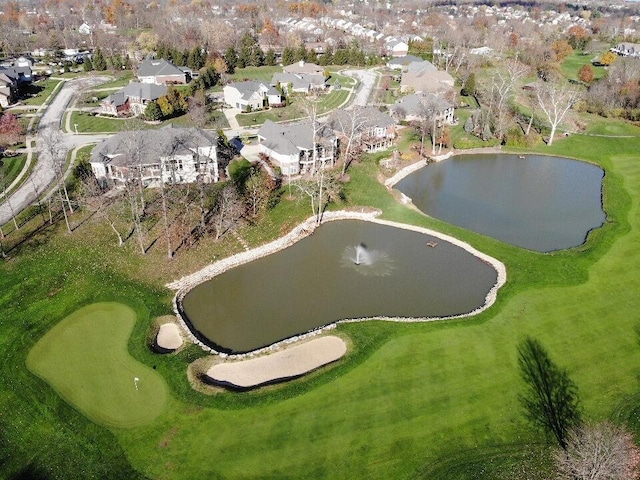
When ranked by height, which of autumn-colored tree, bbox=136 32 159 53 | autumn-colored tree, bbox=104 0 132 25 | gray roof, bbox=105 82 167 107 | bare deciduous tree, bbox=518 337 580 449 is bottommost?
bare deciduous tree, bbox=518 337 580 449

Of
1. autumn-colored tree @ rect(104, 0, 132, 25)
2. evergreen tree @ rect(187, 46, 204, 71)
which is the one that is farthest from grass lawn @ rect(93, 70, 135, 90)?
autumn-colored tree @ rect(104, 0, 132, 25)

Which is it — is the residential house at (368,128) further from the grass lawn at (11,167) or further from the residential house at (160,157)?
the grass lawn at (11,167)

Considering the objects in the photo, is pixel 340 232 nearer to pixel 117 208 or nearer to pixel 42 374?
pixel 117 208

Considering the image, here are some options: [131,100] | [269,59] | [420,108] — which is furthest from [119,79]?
[420,108]

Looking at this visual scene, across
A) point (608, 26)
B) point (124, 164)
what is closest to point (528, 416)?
point (124, 164)

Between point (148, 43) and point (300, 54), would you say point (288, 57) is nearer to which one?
point (300, 54)

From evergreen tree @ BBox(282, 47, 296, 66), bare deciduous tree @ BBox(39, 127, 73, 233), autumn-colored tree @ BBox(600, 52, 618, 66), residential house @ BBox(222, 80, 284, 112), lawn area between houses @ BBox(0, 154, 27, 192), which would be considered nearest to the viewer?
bare deciduous tree @ BBox(39, 127, 73, 233)

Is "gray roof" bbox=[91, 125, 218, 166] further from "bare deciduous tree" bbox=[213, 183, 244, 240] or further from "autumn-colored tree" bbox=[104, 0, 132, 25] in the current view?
"autumn-colored tree" bbox=[104, 0, 132, 25]
